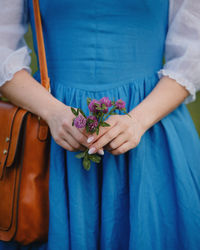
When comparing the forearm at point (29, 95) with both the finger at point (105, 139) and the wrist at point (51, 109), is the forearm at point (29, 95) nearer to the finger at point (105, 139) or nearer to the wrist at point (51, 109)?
the wrist at point (51, 109)

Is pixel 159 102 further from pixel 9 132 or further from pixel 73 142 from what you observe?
pixel 9 132

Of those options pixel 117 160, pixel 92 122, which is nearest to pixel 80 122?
pixel 92 122

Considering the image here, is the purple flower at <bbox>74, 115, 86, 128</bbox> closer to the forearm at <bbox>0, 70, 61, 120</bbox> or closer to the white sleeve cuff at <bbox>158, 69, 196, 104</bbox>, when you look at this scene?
the forearm at <bbox>0, 70, 61, 120</bbox>

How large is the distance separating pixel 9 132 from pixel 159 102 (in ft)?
1.60

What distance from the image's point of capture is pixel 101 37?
751 mm

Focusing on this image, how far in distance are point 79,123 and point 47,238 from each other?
472 mm

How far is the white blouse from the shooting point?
0.75 metres

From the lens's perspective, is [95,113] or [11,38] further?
[11,38]

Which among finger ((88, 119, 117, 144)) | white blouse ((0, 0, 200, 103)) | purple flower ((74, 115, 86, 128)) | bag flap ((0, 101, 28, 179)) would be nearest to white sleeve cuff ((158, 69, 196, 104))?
white blouse ((0, 0, 200, 103))

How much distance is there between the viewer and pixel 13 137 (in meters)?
0.75

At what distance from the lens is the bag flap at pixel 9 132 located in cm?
74

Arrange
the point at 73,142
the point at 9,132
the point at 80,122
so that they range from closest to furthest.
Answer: the point at 80,122
the point at 73,142
the point at 9,132

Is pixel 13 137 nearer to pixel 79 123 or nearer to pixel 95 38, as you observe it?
pixel 79 123

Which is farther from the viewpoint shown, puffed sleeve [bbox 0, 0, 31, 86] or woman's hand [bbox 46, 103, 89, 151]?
puffed sleeve [bbox 0, 0, 31, 86]
